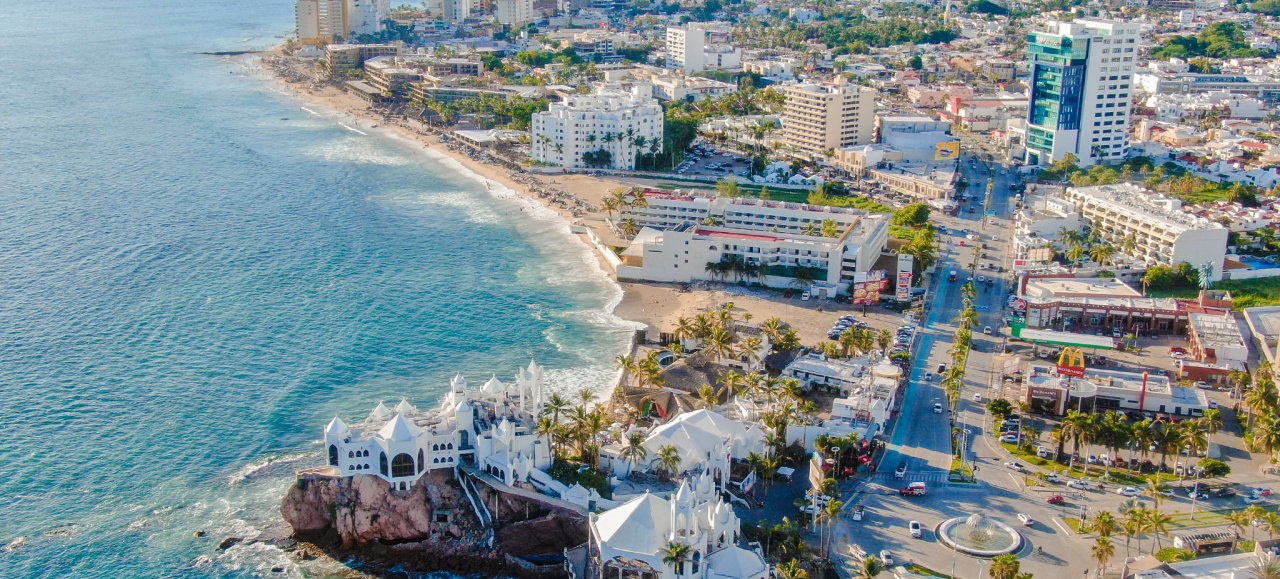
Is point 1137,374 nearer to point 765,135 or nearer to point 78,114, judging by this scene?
point 765,135

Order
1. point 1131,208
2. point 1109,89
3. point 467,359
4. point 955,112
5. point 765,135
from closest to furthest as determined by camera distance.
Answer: point 467,359, point 1131,208, point 1109,89, point 765,135, point 955,112

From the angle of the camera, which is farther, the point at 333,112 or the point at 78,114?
the point at 333,112

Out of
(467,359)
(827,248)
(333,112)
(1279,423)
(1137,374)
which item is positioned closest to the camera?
(1279,423)

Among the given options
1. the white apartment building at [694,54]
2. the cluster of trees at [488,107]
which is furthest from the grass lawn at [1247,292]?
the white apartment building at [694,54]

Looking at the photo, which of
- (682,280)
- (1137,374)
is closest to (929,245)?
(682,280)

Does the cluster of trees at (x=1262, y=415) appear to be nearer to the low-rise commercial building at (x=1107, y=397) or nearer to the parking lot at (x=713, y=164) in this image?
the low-rise commercial building at (x=1107, y=397)

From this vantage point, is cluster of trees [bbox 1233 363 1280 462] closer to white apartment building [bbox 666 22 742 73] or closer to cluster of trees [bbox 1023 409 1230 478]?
cluster of trees [bbox 1023 409 1230 478]

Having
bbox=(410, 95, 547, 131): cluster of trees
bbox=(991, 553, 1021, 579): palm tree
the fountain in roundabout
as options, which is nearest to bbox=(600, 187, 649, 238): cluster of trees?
bbox=(410, 95, 547, 131): cluster of trees
